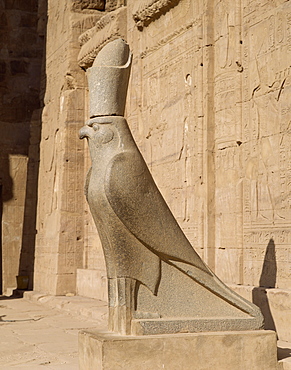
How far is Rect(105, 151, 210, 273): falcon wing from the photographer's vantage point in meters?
4.78

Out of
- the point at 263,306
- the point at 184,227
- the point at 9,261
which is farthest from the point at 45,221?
the point at 263,306

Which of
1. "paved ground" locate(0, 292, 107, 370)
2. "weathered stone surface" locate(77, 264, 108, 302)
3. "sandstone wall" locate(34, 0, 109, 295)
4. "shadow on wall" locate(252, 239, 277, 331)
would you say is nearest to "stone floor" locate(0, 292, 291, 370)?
"paved ground" locate(0, 292, 107, 370)

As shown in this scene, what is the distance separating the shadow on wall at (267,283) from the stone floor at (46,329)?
35 cm

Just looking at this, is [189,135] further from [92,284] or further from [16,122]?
[16,122]

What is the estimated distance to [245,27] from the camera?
766cm

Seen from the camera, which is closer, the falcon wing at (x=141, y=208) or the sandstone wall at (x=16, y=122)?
the falcon wing at (x=141, y=208)

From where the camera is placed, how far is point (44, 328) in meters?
8.30

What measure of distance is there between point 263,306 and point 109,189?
8.32 feet

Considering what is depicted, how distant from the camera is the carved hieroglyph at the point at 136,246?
479 centimetres

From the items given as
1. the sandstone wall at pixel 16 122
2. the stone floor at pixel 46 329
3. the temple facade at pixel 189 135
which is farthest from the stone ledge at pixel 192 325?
the sandstone wall at pixel 16 122

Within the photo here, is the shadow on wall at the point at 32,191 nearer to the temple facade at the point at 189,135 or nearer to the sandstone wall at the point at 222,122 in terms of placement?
the temple facade at the point at 189,135

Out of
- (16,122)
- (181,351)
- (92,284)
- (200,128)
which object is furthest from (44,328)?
(16,122)

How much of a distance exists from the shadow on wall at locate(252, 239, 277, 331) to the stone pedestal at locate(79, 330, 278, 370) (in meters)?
1.59

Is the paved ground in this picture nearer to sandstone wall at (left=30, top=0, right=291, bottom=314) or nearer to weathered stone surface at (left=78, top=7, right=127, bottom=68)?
sandstone wall at (left=30, top=0, right=291, bottom=314)
